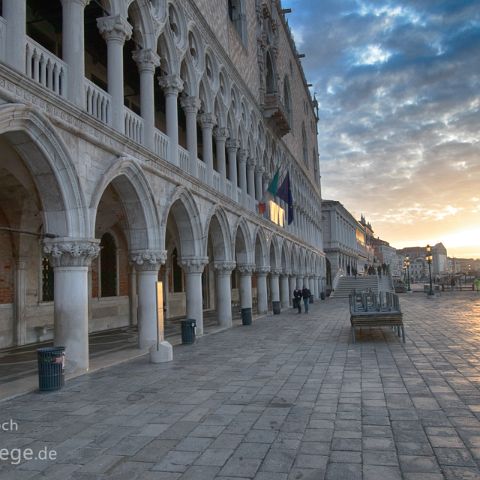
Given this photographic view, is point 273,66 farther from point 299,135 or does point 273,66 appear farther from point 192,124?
point 192,124

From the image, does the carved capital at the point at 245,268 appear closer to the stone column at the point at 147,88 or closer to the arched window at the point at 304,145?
the stone column at the point at 147,88

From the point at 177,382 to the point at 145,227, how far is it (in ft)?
16.4

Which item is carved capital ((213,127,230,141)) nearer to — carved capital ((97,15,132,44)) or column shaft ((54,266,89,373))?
carved capital ((97,15,132,44))

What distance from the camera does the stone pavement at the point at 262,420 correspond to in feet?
15.4

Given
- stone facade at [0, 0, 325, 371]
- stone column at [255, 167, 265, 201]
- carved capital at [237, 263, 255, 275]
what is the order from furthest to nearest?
stone column at [255, 167, 265, 201] < carved capital at [237, 263, 255, 275] < stone facade at [0, 0, 325, 371]

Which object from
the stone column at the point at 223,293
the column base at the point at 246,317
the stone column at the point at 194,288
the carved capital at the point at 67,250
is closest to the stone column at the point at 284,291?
the column base at the point at 246,317

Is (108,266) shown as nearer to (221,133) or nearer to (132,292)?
(132,292)

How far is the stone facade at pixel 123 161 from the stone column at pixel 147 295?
0.04 meters

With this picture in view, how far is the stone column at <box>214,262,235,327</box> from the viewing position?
19359 millimetres

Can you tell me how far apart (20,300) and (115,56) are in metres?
7.69

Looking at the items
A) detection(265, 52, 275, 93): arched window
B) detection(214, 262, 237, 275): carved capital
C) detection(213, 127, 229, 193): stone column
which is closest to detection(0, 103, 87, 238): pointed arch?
detection(214, 262, 237, 275): carved capital

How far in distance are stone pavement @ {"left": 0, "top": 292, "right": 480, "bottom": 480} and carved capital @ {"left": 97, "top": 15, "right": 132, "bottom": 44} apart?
7728 mm

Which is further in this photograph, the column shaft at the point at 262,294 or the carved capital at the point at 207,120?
the column shaft at the point at 262,294

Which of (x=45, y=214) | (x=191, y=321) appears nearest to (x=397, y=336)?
(x=191, y=321)
